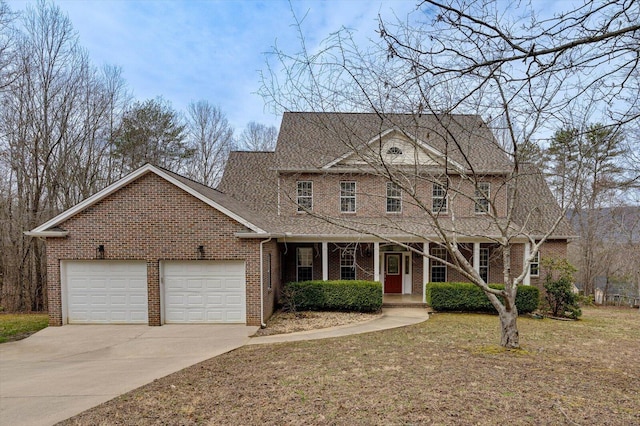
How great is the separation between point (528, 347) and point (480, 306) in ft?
17.7

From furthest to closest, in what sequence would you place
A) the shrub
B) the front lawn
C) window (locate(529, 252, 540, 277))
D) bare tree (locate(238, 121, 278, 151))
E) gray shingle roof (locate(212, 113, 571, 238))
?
1. bare tree (locate(238, 121, 278, 151))
2. window (locate(529, 252, 540, 277))
3. the shrub
4. gray shingle roof (locate(212, 113, 571, 238))
5. the front lawn

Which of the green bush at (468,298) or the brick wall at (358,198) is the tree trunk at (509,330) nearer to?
the green bush at (468,298)

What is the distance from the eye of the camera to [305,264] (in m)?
15.1

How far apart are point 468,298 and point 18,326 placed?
15.4 metres

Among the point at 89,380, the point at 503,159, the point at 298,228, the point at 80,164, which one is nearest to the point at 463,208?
the point at 503,159

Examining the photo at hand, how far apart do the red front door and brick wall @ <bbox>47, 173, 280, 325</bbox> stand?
23.4ft

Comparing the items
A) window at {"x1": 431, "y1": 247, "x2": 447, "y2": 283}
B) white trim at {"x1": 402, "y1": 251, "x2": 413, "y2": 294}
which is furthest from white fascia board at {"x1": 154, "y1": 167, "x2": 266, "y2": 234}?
window at {"x1": 431, "y1": 247, "x2": 447, "y2": 283}

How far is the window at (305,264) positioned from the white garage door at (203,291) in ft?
16.2

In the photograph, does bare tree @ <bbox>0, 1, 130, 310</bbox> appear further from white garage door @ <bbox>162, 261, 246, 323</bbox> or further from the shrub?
the shrub

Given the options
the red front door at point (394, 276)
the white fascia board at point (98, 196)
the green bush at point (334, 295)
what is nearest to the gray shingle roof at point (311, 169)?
the red front door at point (394, 276)

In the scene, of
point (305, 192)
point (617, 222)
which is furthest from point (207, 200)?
point (617, 222)

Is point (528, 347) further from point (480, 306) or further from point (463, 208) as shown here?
point (463, 208)

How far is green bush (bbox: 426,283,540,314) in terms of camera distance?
12.6 meters

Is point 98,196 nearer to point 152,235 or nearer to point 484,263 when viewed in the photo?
point 152,235
